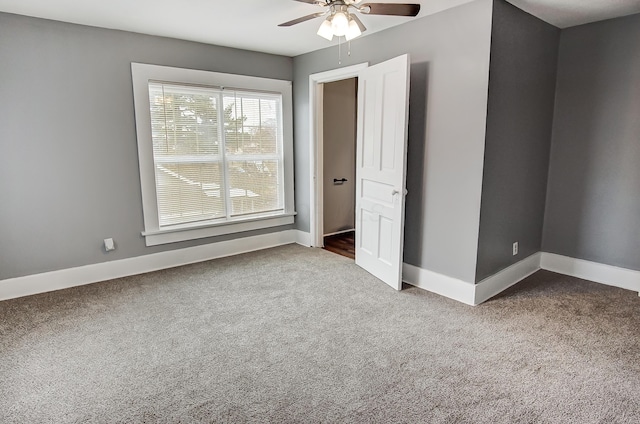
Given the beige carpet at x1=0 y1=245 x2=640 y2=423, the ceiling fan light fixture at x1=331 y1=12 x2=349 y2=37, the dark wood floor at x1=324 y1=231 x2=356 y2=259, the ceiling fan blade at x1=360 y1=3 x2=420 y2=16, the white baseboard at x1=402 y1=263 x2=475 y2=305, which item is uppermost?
the ceiling fan blade at x1=360 y1=3 x2=420 y2=16

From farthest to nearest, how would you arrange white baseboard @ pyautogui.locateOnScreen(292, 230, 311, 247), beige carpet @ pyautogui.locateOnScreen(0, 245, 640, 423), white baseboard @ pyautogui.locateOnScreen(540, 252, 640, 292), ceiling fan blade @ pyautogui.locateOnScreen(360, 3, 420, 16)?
white baseboard @ pyautogui.locateOnScreen(292, 230, 311, 247), white baseboard @ pyautogui.locateOnScreen(540, 252, 640, 292), ceiling fan blade @ pyautogui.locateOnScreen(360, 3, 420, 16), beige carpet @ pyautogui.locateOnScreen(0, 245, 640, 423)

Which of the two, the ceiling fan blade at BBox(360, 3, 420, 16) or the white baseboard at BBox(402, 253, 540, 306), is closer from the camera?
the ceiling fan blade at BBox(360, 3, 420, 16)

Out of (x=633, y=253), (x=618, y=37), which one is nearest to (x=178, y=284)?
(x=633, y=253)

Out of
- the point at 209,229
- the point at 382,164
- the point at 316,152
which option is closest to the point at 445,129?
the point at 382,164

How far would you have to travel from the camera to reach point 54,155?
328 centimetres

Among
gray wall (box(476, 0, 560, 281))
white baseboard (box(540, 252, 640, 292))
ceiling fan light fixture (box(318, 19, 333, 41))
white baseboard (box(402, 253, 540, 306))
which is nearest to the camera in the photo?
ceiling fan light fixture (box(318, 19, 333, 41))

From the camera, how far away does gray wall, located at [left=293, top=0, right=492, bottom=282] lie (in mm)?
2895

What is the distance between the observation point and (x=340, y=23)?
2.29 m

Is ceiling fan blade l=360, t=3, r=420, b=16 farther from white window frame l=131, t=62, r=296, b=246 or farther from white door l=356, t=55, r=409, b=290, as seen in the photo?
white window frame l=131, t=62, r=296, b=246

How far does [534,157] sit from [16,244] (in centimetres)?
479

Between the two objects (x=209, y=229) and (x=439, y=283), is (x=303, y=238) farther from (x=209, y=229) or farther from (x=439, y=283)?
(x=439, y=283)

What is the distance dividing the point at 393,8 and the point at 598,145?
2.58m

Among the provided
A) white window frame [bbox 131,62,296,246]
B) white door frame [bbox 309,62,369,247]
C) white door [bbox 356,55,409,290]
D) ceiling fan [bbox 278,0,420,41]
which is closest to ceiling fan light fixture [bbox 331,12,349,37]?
ceiling fan [bbox 278,0,420,41]

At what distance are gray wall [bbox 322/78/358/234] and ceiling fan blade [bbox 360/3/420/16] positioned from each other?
108 inches
